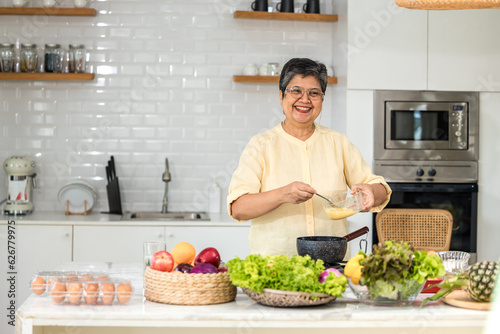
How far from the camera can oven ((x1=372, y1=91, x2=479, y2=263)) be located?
178 inches

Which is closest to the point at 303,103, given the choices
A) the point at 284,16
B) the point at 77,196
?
the point at 284,16

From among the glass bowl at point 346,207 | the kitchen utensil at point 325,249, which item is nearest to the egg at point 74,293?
the kitchen utensil at point 325,249

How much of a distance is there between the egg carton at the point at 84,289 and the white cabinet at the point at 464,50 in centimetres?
306

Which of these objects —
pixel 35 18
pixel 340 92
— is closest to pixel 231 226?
pixel 340 92

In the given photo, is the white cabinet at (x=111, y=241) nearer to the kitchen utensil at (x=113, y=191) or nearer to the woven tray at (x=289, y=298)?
the kitchen utensil at (x=113, y=191)

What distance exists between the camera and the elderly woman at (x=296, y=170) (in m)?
2.80

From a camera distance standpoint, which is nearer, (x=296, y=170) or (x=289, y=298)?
(x=289, y=298)

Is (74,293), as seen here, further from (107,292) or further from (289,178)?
(289,178)

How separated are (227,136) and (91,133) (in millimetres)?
992

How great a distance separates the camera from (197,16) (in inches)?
198

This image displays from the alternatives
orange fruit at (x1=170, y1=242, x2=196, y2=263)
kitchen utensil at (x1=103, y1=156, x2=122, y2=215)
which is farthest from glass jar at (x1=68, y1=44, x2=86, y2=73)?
orange fruit at (x1=170, y1=242, x2=196, y2=263)

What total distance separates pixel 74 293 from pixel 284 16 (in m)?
3.28

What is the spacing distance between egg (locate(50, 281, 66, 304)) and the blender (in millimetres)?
2756

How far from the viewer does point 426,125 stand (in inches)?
180
